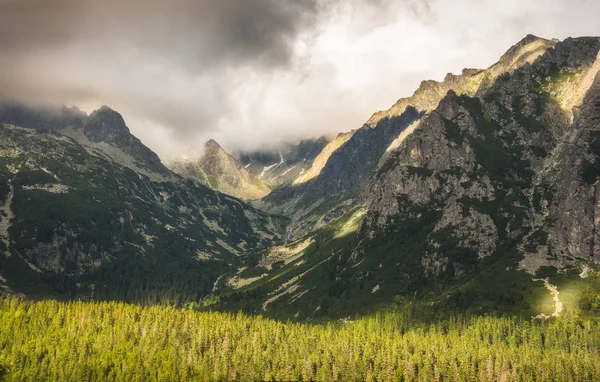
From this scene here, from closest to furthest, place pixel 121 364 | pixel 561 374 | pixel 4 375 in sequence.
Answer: pixel 4 375 < pixel 561 374 < pixel 121 364

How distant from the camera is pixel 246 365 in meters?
199

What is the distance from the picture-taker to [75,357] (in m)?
196

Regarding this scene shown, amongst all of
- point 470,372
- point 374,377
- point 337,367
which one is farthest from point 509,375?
point 337,367

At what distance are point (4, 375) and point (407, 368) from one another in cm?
15355

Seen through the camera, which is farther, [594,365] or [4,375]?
[594,365]

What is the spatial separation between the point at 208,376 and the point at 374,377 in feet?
222

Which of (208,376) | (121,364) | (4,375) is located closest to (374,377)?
(208,376)

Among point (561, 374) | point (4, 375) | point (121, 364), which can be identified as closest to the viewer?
point (4, 375)

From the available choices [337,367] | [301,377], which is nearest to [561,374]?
[337,367]

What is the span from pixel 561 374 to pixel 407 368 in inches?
2306

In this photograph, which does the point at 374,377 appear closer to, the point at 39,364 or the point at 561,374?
the point at 561,374

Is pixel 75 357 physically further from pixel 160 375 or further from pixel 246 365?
pixel 246 365

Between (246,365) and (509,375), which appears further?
(246,365)

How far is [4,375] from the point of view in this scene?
169875 mm
